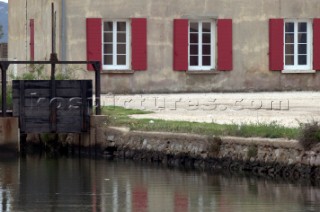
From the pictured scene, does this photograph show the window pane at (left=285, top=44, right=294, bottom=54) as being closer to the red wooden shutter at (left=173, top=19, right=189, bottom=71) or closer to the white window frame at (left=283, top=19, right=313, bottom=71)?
the white window frame at (left=283, top=19, right=313, bottom=71)

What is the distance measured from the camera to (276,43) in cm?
3275

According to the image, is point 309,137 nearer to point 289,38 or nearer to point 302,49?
point 289,38

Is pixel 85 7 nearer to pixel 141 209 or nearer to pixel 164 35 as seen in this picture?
pixel 164 35

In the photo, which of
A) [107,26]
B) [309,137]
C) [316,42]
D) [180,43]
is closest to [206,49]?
[180,43]

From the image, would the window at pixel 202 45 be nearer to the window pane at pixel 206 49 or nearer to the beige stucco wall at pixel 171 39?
the window pane at pixel 206 49

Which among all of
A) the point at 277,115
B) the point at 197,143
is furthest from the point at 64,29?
the point at 197,143

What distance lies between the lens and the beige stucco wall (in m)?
31.8

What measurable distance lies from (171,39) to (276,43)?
299cm

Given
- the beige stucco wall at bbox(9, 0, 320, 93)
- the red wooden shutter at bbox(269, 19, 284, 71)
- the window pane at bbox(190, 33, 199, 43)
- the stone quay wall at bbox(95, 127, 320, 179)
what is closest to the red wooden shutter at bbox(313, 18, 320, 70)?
the beige stucco wall at bbox(9, 0, 320, 93)

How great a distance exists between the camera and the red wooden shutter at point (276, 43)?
107 feet

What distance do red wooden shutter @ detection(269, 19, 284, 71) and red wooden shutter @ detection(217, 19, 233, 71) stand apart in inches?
46.4

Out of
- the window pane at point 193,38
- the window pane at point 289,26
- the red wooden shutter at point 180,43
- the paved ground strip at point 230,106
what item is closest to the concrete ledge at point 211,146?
the paved ground strip at point 230,106

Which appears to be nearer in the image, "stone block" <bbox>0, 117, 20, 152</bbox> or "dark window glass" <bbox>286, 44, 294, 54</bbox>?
"stone block" <bbox>0, 117, 20, 152</bbox>

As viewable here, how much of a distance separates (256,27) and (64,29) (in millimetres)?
5465
